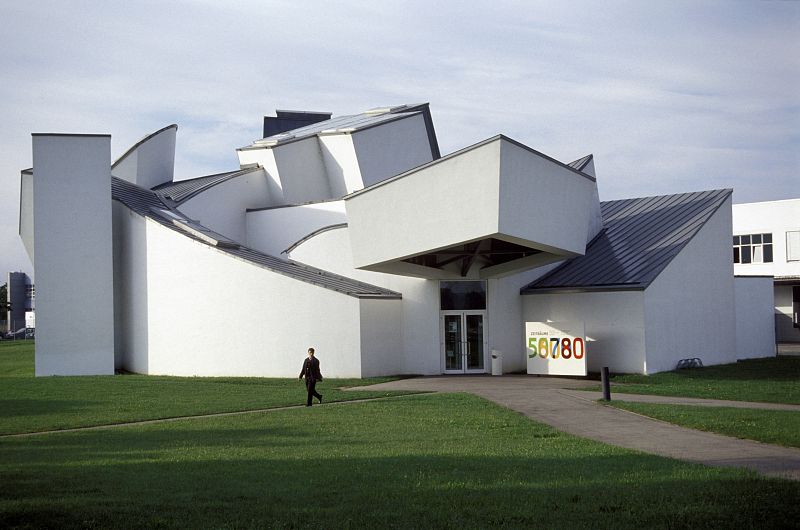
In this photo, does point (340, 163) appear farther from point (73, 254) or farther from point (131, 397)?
point (131, 397)

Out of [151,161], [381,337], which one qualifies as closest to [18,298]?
[151,161]

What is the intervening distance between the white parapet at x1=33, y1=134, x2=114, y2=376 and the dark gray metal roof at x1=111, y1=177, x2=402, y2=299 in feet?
6.22

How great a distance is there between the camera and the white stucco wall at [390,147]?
45656 mm

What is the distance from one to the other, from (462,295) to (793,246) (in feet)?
118

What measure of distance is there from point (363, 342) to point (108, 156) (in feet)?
48.4

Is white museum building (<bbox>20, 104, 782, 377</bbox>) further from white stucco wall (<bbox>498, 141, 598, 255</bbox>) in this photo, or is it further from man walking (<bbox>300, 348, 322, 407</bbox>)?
man walking (<bbox>300, 348, 322, 407</bbox>)

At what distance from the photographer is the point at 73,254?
3675 cm

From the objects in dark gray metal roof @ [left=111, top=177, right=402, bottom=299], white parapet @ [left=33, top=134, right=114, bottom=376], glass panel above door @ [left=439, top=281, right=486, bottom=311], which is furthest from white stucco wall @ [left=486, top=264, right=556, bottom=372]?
white parapet @ [left=33, top=134, right=114, bottom=376]

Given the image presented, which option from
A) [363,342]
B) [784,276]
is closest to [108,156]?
[363,342]

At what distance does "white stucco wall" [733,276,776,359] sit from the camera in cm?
3900

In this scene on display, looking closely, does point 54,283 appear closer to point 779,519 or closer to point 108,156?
point 108,156

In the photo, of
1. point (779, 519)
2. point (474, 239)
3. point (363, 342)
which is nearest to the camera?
point (779, 519)

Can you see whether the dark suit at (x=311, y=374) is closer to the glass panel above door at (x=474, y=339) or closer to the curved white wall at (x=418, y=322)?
the curved white wall at (x=418, y=322)

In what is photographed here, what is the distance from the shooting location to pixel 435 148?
162 ft
